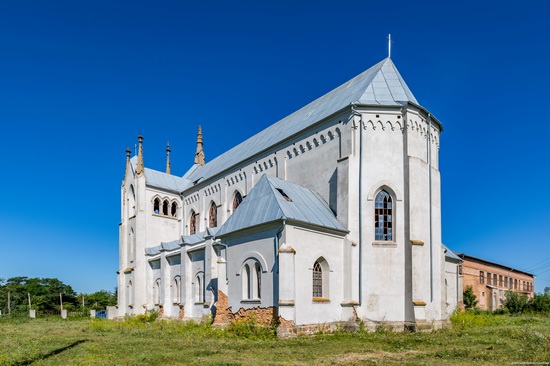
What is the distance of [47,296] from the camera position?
69250 mm

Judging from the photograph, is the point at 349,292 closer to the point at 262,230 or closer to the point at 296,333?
the point at 296,333

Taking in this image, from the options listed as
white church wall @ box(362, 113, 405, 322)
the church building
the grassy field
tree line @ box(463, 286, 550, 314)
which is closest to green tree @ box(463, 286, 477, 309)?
tree line @ box(463, 286, 550, 314)

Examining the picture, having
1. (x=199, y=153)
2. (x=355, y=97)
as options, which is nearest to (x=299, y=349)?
(x=355, y=97)

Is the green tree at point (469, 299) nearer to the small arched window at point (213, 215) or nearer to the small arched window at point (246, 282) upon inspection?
the small arched window at point (213, 215)

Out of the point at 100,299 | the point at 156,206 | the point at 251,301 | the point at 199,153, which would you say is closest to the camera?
the point at 251,301

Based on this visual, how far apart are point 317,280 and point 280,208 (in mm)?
3603

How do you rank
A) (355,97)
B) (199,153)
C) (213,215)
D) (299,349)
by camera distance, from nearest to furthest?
(299,349)
(355,97)
(213,215)
(199,153)

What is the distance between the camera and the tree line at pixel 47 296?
218ft

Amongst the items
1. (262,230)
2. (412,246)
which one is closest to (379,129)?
(412,246)

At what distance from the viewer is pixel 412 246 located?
19375 millimetres

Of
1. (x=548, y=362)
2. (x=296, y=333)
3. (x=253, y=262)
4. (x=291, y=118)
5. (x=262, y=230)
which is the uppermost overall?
(x=291, y=118)

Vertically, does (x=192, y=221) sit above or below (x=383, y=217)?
below

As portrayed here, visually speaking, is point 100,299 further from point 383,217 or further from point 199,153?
point 383,217

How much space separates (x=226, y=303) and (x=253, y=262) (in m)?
2.54
